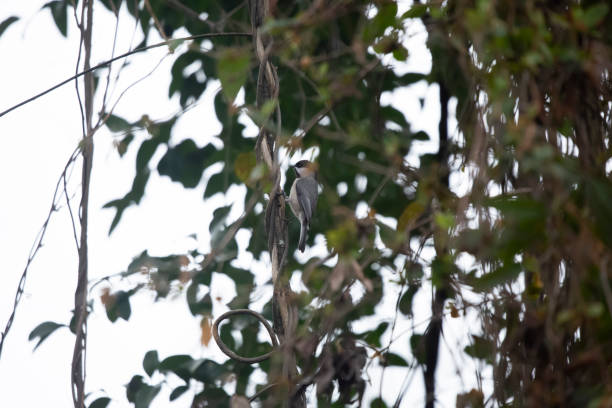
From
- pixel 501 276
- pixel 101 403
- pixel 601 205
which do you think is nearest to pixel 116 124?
pixel 101 403

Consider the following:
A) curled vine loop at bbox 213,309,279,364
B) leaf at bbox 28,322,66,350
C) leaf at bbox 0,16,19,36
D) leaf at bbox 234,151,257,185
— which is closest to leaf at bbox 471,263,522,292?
curled vine loop at bbox 213,309,279,364

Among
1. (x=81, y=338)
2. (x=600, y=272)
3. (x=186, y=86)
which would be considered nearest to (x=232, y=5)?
(x=186, y=86)

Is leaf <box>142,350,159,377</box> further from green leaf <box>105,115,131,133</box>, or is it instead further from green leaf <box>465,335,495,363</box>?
green leaf <box>465,335,495,363</box>

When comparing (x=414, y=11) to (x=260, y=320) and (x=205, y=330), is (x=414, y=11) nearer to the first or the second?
(x=260, y=320)

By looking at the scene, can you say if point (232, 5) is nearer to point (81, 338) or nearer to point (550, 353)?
point (81, 338)

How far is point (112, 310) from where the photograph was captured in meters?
3.91

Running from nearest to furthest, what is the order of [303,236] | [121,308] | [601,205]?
[601,205] < [121,308] < [303,236]

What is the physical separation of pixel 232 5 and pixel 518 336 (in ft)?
11.7

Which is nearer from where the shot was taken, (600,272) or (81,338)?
(600,272)

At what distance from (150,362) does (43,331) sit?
58 cm

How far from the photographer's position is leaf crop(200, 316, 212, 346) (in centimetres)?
240

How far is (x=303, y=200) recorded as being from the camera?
14.9 feet

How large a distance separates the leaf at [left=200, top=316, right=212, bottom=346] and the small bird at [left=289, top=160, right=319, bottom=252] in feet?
6.69

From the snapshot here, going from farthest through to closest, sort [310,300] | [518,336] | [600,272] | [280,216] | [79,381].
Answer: [79,381] → [280,216] → [310,300] → [518,336] → [600,272]
